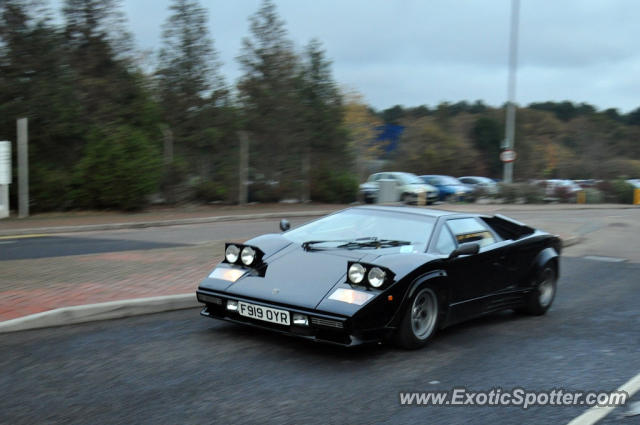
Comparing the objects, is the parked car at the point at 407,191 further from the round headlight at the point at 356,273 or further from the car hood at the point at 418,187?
the round headlight at the point at 356,273

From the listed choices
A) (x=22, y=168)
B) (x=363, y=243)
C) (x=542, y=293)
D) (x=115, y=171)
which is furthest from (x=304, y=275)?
(x=115, y=171)

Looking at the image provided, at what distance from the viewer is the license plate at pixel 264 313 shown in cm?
487

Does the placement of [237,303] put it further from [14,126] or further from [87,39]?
[87,39]

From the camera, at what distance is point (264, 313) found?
4.98 metres

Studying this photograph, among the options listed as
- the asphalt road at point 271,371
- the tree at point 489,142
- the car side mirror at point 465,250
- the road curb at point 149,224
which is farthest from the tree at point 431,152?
the car side mirror at point 465,250

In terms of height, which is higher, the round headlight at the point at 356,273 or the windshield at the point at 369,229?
the windshield at the point at 369,229

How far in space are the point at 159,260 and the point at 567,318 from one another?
5.58m

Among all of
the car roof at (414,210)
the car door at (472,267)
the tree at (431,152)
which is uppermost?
the tree at (431,152)

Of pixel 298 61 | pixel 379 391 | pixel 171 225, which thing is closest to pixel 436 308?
pixel 379 391

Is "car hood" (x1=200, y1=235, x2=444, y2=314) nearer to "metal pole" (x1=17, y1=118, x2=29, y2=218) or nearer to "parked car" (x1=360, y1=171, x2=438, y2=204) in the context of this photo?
"metal pole" (x1=17, y1=118, x2=29, y2=218)

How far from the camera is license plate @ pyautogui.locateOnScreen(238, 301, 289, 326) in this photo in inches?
192

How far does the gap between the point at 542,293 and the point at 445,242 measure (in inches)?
74.7

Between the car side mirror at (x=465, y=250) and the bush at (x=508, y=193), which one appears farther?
the bush at (x=508, y=193)

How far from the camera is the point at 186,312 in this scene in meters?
6.38
